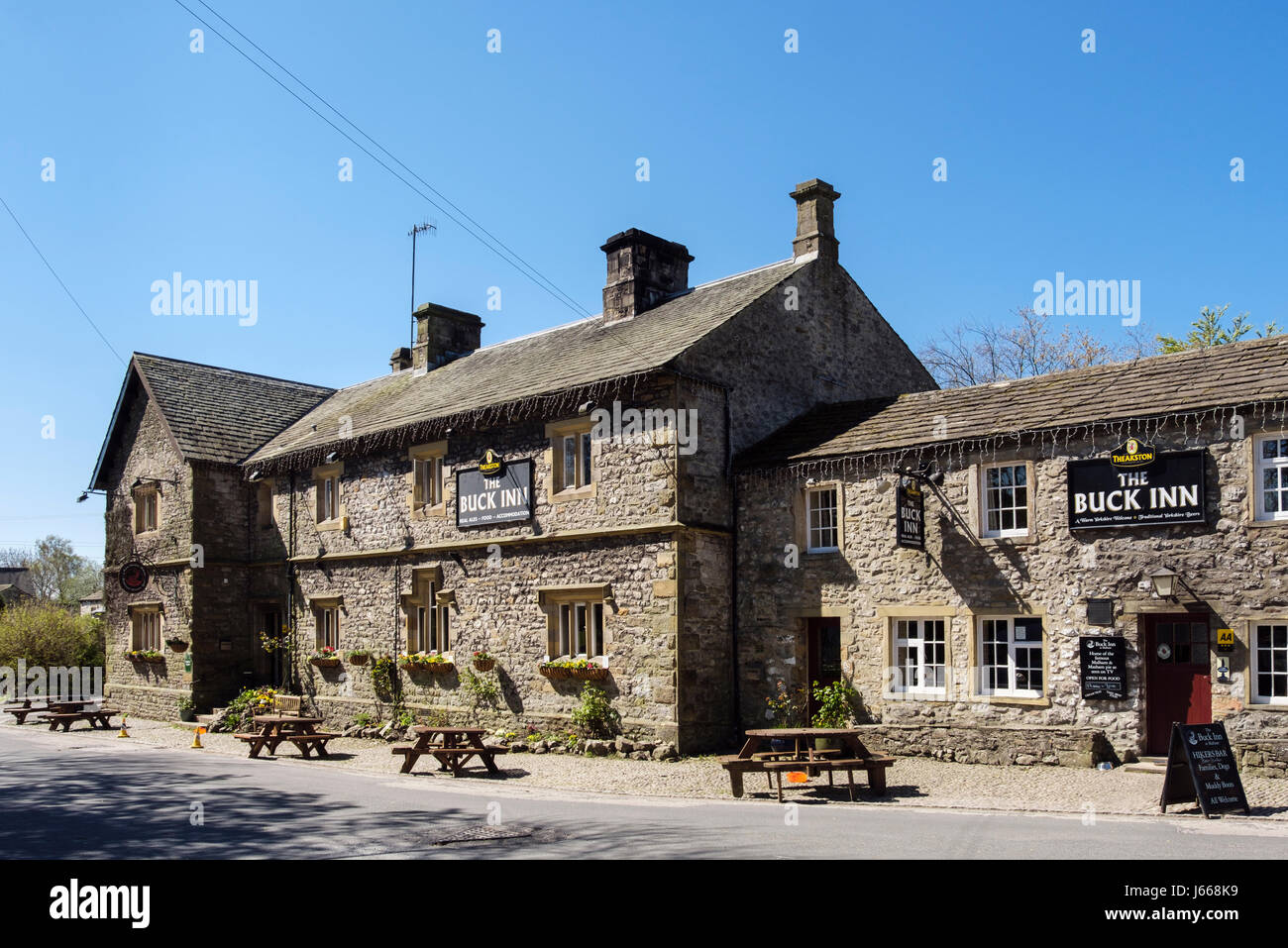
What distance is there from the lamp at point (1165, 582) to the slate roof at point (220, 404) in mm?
21784

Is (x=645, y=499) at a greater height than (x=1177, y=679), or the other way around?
(x=645, y=499)

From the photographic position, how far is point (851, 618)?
658 inches

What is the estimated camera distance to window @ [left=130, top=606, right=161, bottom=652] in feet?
92.2

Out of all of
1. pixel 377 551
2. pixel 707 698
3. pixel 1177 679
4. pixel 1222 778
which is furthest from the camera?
pixel 377 551

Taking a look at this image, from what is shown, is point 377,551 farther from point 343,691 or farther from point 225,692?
point 225,692

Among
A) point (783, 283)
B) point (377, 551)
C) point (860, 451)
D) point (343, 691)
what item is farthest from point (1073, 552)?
point (343, 691)

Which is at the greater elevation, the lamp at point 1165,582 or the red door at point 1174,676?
the lamp at point 1165,582

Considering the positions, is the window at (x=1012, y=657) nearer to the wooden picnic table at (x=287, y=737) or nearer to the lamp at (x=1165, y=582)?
the lamp at (x=1165, y=582)

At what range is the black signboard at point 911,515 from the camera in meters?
15.6

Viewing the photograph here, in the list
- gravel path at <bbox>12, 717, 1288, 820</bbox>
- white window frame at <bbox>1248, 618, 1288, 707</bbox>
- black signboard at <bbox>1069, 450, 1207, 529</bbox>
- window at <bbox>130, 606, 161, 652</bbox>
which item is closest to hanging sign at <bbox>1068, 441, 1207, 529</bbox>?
black signboard at <bbox>1069, 450, 1207, 529</bbox>

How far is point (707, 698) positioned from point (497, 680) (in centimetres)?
441

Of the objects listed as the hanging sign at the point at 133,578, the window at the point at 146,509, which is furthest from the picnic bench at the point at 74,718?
the window at the point at 146,509

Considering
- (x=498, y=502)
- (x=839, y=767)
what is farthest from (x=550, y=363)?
(x=839, y=767)

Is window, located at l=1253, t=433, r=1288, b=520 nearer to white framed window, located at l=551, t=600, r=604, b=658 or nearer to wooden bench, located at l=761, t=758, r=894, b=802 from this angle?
wooden bench, located at l=761, t=758, r=894, b=802
